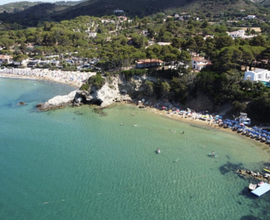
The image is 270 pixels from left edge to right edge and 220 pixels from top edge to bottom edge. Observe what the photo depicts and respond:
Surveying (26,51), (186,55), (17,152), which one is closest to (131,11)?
(26,51)

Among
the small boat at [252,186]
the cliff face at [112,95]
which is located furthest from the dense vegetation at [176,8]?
the small boat at [252,186]

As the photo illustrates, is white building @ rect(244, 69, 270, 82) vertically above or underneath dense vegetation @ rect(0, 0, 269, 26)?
underneath

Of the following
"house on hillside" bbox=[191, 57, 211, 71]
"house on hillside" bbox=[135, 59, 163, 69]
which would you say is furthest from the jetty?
"house on hillside" bbox=[135, 59, 163, 69]

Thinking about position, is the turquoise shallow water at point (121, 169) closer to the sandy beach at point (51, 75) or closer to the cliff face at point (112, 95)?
the cliff face at point (112, 95)

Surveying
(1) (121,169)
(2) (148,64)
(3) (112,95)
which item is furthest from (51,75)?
(1) (121,169)

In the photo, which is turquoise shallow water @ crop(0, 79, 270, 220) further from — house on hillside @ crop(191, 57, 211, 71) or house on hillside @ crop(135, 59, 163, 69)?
house on hillside @ crop(191, 57, 211, 71)
